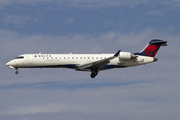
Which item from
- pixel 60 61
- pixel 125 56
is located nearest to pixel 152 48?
pixel 125 56

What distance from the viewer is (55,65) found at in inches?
1657

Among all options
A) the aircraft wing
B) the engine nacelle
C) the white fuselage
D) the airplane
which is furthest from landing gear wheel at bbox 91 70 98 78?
the engine nacelle

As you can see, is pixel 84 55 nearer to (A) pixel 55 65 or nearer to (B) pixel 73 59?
(B) pixel 73 59

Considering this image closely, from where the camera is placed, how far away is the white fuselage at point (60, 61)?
41.9 meters

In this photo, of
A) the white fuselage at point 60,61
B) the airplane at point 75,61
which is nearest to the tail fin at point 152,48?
the airplane at point 75,61

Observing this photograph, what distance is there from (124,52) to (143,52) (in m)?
3.95

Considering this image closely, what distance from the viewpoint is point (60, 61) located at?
42.0 metres

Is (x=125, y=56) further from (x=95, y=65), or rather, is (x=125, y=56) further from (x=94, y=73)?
(x=94, y=73)

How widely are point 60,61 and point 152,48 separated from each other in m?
14.1

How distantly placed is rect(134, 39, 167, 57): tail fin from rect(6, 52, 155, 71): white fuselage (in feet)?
7.45

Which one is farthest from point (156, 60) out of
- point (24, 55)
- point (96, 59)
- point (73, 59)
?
point (24, 55)

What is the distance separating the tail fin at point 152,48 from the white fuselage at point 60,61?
2.27 metres

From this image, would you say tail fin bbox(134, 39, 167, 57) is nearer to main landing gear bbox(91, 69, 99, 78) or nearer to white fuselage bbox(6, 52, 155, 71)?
white fuselage bbox(6, 52, 155, 71)

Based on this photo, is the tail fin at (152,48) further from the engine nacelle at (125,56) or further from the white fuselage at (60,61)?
the engine nacelle at (125,56)
